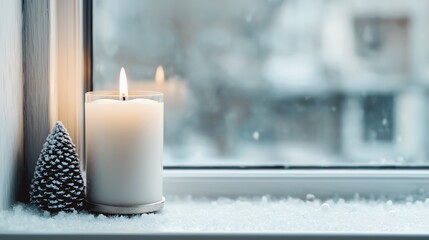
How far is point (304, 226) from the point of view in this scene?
90 cm

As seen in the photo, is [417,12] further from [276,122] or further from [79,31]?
[79,31]

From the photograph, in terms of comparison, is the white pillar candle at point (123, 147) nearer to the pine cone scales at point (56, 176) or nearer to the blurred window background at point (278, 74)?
the pine cone scales at point (56, 176)

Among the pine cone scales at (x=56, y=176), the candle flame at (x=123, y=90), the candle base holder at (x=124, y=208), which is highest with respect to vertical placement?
the candle flame at (x=123, y=90)

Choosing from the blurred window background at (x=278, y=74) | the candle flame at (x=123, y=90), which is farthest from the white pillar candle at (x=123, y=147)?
the blurred window background at (x=278, y=74)

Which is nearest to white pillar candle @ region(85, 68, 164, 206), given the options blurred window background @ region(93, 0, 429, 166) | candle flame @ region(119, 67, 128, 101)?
candle flame @ region(119, 67, 128, 101)

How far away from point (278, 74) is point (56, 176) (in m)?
0.43

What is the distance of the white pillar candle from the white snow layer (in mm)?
37

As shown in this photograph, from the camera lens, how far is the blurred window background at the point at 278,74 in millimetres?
1133

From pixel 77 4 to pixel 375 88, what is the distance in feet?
1.78

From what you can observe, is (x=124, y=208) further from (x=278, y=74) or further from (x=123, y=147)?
(x=278, y=74)

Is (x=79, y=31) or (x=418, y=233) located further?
(x=79, y=31)

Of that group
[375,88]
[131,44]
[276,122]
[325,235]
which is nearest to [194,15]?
[131,44]

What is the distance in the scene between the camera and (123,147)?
0.95 m

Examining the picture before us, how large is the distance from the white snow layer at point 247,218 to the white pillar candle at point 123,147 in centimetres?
4
